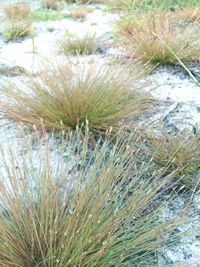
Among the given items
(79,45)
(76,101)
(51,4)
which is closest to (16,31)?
(79,45)

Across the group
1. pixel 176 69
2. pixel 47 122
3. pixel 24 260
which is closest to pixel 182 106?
pixel 176 69

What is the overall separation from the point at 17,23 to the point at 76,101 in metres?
2.16

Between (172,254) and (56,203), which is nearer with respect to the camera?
(56,203)

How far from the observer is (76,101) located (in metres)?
1.91

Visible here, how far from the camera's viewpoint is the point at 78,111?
1912 millimetres

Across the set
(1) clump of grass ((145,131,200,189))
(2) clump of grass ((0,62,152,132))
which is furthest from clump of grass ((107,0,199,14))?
(1) clump of grass ((145,131,200,189))

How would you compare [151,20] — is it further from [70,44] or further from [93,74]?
[93,74]

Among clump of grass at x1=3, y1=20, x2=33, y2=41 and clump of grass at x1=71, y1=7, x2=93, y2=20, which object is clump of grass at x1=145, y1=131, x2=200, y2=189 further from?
clump of grass at x1=71, y1=7, x2=93, y2=20

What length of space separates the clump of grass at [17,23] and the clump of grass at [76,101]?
1.71 metres

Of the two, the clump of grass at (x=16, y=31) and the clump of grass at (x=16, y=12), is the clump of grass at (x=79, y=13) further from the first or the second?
the clump of grass at (x=16, y=31)

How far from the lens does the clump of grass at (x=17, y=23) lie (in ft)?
12.0

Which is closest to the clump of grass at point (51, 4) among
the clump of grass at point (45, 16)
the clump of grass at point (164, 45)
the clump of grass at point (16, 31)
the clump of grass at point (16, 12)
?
the clump of grass at point (45, 16)

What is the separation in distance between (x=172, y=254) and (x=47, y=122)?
2.82ft

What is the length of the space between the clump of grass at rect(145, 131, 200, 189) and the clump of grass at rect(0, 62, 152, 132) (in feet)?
0.95
